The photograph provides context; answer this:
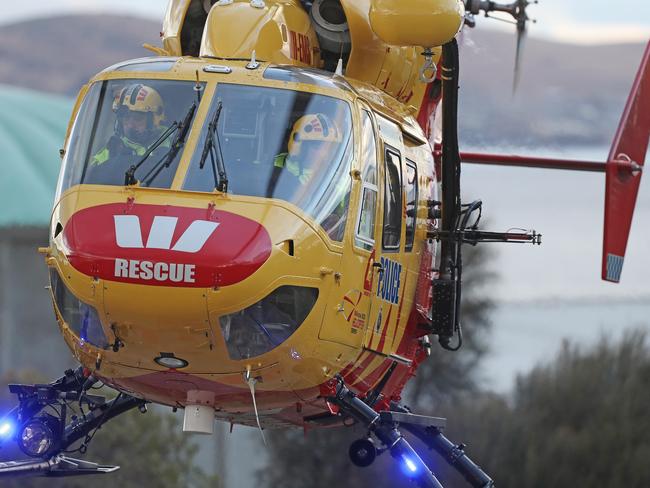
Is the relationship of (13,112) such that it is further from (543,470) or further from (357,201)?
(357,201)

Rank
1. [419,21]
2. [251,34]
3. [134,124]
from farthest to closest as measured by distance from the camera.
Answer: [251,34] → [419,21] → [134,124]

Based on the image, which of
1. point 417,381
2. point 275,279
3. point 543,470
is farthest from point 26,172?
point 275,279

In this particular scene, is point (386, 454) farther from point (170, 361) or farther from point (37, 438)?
point (170, 361)

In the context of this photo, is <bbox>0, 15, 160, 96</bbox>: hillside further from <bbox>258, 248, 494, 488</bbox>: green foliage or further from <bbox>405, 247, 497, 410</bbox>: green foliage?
<bbox>258, 248, 494, 488</bbox>: green foliage

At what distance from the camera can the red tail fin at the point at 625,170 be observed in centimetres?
1334

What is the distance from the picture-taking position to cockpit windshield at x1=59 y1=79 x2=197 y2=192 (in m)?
9.88

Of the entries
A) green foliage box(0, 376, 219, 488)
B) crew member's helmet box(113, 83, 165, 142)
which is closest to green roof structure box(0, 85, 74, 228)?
green foliage box(0, 376, 219, 488)

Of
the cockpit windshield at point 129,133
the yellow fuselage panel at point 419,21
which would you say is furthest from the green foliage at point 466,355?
the cockpit windshield at point 129,133

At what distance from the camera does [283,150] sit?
9938 millimetres

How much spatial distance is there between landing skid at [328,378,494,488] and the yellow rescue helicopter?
2 cm

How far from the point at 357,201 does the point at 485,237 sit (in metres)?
1.63

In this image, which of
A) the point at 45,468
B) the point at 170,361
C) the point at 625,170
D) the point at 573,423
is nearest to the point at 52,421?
the point at 45,468

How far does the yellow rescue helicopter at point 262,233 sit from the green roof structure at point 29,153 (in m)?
18.5

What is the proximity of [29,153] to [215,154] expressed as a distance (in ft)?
85.5
